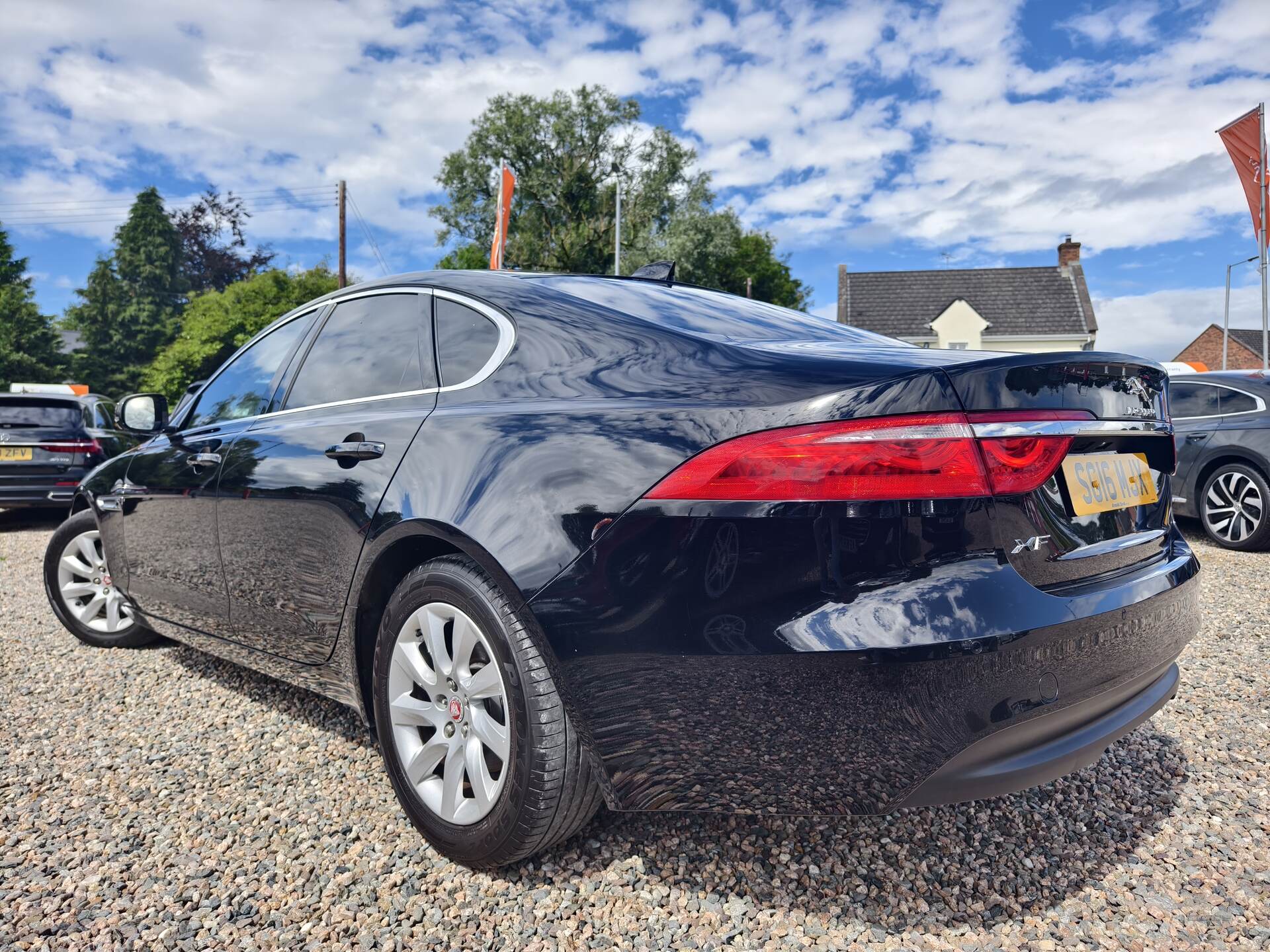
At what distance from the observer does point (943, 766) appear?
1644 mm

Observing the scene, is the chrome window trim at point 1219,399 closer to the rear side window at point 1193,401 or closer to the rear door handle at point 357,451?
the rear side window at point 1193,401

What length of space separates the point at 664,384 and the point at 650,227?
44.9 metres

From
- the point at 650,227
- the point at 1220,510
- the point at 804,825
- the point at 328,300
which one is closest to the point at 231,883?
the point at 804,825

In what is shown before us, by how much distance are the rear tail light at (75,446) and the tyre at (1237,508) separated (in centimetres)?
1054

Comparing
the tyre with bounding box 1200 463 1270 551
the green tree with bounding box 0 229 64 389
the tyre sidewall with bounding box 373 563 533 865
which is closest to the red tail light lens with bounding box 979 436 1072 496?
the tyre sidewall with bounding box 373 563 533 865

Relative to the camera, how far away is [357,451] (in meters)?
2.42

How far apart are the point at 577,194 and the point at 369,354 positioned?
4422cm

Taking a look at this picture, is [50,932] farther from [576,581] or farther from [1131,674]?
[1131,674]

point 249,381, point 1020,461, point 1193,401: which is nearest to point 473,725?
point 1020,461

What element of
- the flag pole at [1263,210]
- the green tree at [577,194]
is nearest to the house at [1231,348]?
the green tree at [577,194]

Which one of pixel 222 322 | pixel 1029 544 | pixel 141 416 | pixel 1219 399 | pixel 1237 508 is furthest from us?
pixel 222 322

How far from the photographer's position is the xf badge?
5.60ft

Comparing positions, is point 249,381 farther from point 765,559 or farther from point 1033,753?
point 1033,753

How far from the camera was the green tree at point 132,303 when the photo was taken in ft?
155
